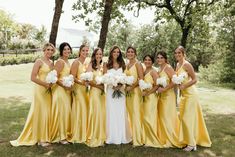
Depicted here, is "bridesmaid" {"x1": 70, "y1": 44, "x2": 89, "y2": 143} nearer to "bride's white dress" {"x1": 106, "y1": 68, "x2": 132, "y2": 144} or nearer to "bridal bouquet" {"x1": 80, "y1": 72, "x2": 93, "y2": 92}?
"bridal bouquet" {"x1": 80, "y1": 72, "x2": 93, "y2": 92}

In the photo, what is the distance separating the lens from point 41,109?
27.8 feet

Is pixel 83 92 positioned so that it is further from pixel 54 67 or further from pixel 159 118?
pixel 159 118

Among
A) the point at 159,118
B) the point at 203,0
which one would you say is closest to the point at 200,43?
the point at 203,0

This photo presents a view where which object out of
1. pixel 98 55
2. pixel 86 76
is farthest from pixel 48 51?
pixel 98 55

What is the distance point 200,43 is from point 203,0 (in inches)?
1145

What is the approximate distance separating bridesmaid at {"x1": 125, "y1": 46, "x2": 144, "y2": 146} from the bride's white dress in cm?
21

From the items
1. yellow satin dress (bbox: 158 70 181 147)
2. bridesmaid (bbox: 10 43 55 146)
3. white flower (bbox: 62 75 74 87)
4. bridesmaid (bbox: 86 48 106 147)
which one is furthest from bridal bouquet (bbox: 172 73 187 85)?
bridesmaid (bbox: 10 43 55 146)

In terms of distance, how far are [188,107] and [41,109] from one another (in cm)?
367

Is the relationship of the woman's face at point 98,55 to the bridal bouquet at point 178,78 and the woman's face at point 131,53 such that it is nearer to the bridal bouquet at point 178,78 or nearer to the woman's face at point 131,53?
the woman's face at point 131,53

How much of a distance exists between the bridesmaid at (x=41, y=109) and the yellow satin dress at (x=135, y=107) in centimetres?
204

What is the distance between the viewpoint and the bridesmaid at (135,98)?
28.7 ft

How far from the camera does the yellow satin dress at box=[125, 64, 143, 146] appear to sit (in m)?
8.75

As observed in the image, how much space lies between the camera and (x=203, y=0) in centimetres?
1576

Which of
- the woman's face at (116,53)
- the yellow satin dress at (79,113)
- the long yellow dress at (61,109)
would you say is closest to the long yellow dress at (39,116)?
the long yellow dress at (61,109)
